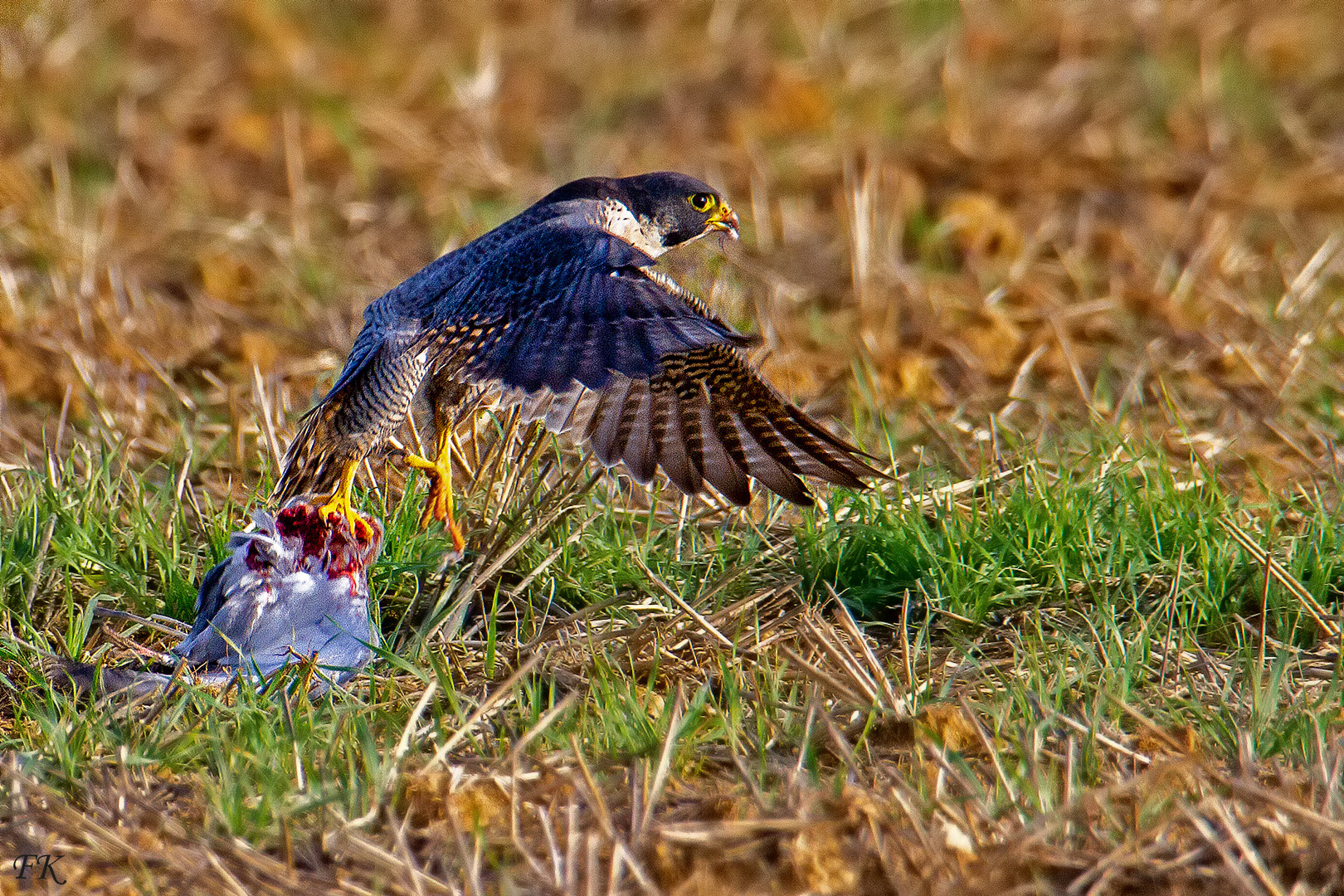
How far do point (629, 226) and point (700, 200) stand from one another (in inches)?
8.8

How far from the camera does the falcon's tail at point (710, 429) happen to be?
11.4 ft

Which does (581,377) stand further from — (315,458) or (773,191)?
(773,191)

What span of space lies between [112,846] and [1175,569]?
7.88ft

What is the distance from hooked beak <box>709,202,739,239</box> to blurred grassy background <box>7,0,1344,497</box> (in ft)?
0.58

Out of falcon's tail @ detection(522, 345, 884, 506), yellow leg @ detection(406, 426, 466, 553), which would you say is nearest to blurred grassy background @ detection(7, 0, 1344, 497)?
yellow leg @ detection(406, 426, 466, 553)

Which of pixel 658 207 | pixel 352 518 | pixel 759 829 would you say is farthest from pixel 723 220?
pixel 759 829

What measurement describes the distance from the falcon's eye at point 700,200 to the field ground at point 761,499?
29 centimetres

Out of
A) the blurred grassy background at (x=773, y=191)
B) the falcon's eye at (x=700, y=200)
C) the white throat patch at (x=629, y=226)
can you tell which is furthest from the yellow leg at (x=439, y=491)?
the falcon's eye at (x=700, y=200)

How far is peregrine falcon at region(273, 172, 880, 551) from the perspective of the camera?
135 inches

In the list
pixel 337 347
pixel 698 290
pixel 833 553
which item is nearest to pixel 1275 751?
pixel 833 553

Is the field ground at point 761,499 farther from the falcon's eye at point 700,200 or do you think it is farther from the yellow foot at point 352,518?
the falcon's eye at point 700,200

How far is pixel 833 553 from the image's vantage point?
12.6ft

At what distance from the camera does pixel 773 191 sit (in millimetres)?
7012

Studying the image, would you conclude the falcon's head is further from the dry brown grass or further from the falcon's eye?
the dry brown grass
